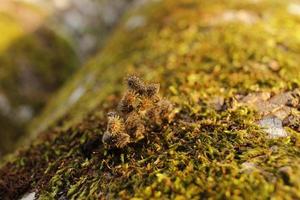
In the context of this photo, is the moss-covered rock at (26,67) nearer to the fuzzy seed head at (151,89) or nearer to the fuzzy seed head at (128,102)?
the fuzzy seed head at (128,102)

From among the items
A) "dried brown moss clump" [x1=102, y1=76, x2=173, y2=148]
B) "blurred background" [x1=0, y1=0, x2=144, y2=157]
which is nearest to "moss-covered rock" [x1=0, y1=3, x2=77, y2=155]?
"blurred background" [x1=0, y1=0, x2=144, y2=157]

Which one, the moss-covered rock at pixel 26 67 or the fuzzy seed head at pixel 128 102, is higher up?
the moss-covered rock at pixel 26 67

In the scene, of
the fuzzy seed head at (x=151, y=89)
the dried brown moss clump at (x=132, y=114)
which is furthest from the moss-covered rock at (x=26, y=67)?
the fuzzy seed head at (x=151, y=89)

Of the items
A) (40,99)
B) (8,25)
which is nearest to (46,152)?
(40,99)

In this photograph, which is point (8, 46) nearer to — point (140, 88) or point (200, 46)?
point (200, 46)

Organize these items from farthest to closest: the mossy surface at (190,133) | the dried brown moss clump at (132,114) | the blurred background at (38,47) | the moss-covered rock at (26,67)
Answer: the blurred background at (38,47) < the moss-covered rock at (26,67) < the dried brown moss clump at (132,114) < the mossy surface at (190,133)
